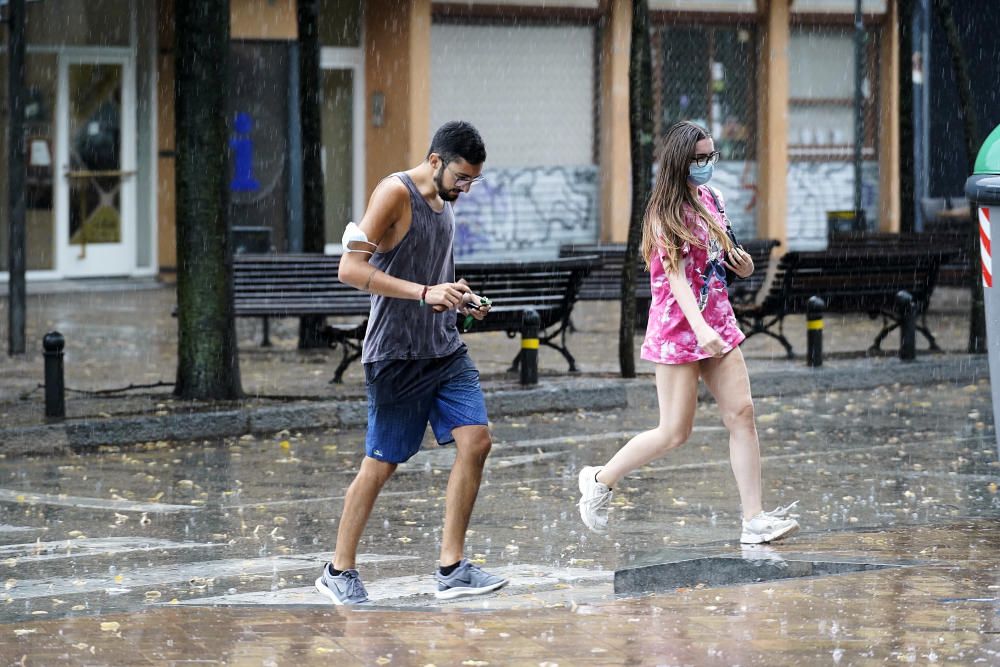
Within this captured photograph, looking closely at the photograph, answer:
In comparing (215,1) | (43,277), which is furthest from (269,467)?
(43,277)

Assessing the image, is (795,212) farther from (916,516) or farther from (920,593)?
(920,593)

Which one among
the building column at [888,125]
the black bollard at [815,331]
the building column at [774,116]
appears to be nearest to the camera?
the black bollard at [815,331]

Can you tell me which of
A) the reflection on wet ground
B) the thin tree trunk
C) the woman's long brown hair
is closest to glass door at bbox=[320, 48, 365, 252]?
the thin tree trunk

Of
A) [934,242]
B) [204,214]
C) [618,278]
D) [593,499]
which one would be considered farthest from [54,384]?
[934,242]

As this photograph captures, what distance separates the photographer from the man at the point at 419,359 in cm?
634

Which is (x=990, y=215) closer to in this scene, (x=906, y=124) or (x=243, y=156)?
(x=906, y=124)

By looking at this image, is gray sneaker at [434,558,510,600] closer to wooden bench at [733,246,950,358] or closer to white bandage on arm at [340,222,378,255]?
white bandage on arm at [340,222,378,255]

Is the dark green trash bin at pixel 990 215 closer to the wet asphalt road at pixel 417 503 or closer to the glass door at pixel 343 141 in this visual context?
the wet asphalt road at pixel 417 503

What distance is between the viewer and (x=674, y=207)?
23.5 feet

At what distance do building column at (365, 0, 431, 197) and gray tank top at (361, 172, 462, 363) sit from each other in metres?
19.2

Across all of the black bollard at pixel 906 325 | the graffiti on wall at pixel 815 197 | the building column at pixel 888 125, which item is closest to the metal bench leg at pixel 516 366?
the black bollard at pixel 906 325

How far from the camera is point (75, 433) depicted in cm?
1073

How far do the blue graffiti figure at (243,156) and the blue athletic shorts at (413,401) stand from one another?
1776 cm

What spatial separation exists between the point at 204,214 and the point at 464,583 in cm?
617
